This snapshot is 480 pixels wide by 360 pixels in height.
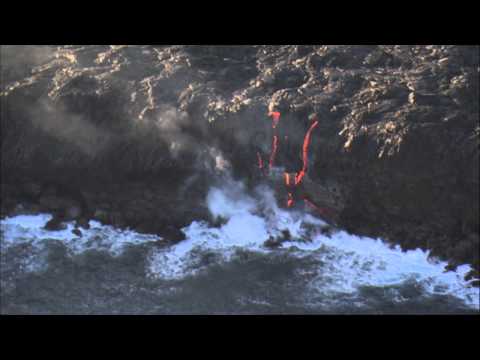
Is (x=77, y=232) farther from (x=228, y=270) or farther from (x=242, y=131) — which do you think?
(x=242, y=131)

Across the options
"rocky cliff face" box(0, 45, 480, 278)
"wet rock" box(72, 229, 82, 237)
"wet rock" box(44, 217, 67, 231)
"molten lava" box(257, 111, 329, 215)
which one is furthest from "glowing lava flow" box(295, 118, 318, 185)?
"wet rock" box(44, 217, 67, 231)

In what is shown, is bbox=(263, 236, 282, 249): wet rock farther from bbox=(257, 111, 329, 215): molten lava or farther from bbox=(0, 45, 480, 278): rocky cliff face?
bbox=(0, 45, 480, 278): rocky cliff face

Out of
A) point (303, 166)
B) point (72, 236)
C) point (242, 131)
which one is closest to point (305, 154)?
point (303, 166)

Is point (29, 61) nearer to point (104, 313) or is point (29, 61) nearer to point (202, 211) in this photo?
point (202, 211)

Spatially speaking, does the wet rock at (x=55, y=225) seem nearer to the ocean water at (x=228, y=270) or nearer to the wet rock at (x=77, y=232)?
the ocean water at (x=228, y=270)

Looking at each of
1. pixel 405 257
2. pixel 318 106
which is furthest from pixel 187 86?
pixel 405 257
